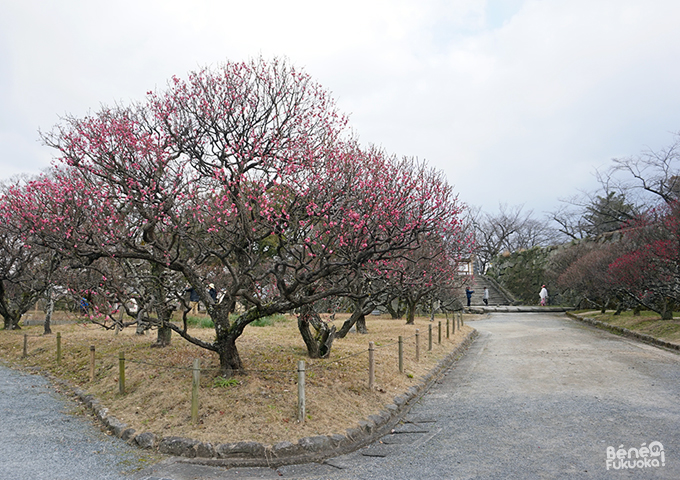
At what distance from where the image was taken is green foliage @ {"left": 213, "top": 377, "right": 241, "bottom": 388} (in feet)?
27.5

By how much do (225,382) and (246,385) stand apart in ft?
1.28

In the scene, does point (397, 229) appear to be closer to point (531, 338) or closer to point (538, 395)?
point (538, 395)

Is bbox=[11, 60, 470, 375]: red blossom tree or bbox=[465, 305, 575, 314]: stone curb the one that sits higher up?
bbox=[11, 60, 470, 375]: red blossom tree

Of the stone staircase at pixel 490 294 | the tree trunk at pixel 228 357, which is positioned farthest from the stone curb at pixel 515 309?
the tree trunk at pixel 228 357

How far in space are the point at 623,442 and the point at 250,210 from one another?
23.4 ft

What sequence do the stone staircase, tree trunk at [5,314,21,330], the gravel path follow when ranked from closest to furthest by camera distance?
the gravel path < tree trunk at [5,314,21,330] < the stone staircase

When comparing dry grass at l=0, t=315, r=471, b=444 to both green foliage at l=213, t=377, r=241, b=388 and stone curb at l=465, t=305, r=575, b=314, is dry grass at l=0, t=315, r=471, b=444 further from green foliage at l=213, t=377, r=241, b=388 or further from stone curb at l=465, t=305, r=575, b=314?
stone curb at l=465, t=305, r=575, b=314

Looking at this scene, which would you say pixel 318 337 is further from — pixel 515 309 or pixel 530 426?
pixel 515 309

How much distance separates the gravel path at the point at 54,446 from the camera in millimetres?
5973

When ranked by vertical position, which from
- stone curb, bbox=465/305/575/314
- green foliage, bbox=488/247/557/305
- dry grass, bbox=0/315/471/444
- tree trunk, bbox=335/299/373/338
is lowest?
dry grass, bbox=0/315/471/444

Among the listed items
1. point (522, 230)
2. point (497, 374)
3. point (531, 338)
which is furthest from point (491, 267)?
point (497, 374)

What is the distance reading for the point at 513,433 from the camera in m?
7.14

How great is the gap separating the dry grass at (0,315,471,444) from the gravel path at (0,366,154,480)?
1.90ft

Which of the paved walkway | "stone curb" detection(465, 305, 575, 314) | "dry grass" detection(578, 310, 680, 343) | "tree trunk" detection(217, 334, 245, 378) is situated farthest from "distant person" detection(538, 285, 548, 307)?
"tree trunk" detection(217, 334, 245, 378)
